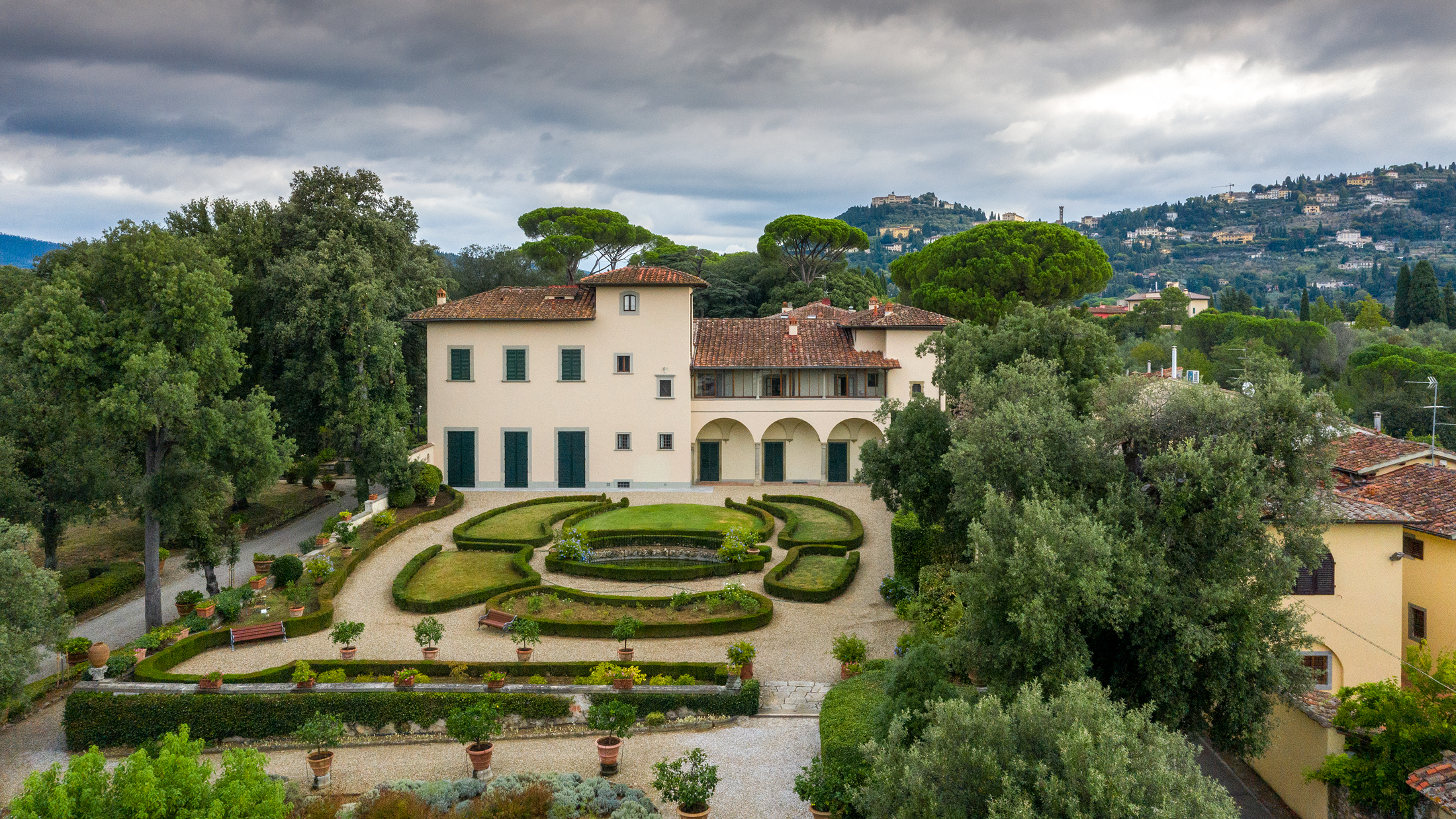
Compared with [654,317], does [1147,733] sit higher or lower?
lower

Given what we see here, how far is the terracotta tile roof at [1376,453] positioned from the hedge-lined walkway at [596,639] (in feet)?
41.5

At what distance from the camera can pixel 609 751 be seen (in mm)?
14078

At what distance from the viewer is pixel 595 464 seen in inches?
1345

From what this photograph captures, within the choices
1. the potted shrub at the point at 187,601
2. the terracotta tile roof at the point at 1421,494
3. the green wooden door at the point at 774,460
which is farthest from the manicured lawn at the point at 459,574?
the terracotta tile roof at the point at 1421,494

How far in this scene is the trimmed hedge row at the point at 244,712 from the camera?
15602mm

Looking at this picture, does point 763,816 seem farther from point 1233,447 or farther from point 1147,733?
point 1233,447

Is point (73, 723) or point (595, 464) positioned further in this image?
point (595, 464)

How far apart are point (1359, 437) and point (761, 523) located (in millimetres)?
18199

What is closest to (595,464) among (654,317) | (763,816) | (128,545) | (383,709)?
(654,317)

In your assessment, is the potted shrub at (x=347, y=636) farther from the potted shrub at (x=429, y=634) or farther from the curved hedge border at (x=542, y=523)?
Result: the curved hedge border at (x=542, y=523)

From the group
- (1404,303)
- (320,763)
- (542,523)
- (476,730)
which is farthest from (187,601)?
(1404,303)

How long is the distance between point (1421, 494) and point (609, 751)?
779 inches

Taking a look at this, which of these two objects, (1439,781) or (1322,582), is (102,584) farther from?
(1322,582)

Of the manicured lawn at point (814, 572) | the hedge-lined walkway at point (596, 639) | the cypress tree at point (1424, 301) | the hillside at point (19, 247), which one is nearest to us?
the hedge-lined walkway at point (596, 639)
